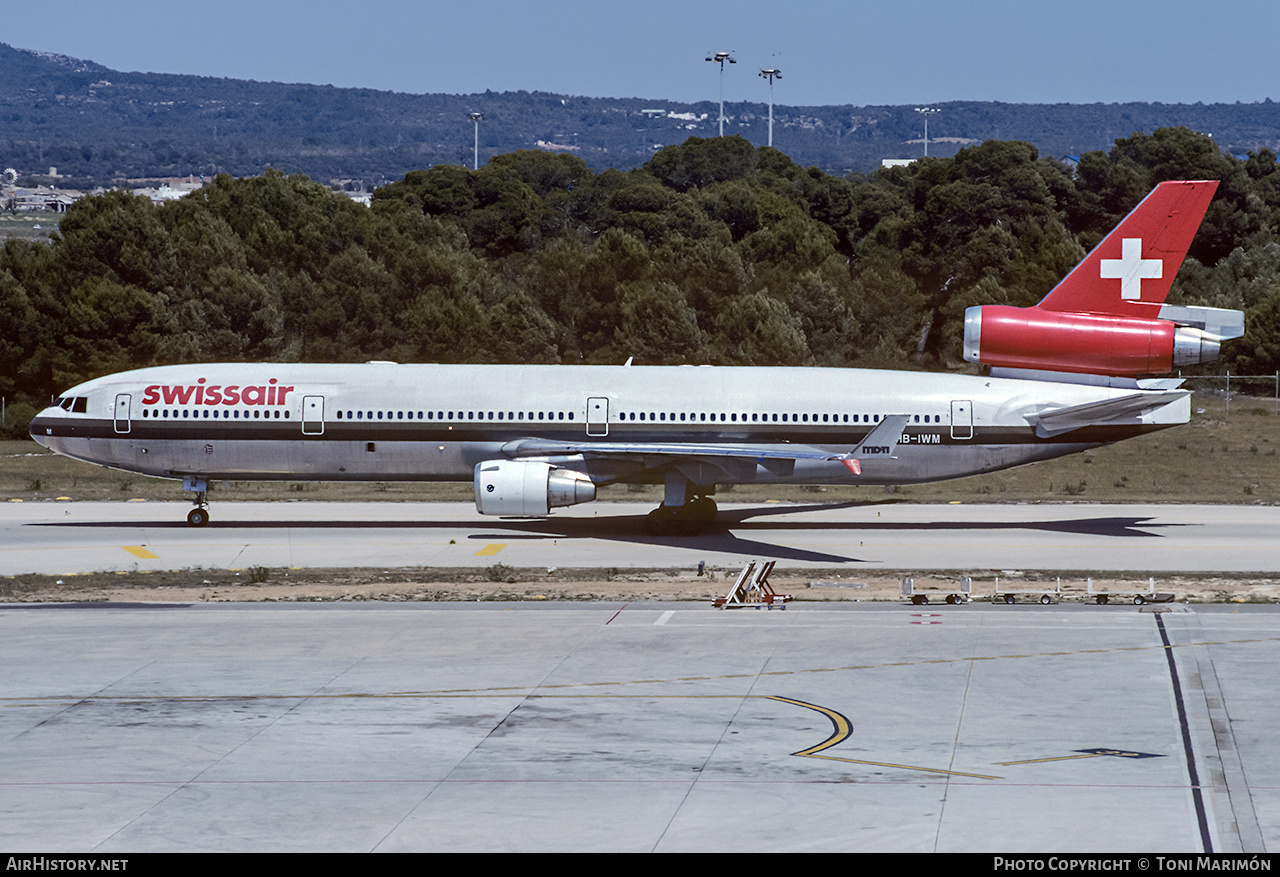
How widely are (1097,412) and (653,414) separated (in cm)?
1268

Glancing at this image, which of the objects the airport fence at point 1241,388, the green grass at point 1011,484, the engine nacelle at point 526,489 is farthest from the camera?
the airport fence at point 1241,388

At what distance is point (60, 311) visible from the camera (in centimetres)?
8081

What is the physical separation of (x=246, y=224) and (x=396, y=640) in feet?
276

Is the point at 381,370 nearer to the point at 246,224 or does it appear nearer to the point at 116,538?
the point at 116,538

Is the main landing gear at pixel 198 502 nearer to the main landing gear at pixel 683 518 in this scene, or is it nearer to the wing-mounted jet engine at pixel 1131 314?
the main landing gear at pixel 683 518

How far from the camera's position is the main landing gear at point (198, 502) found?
43688 mm

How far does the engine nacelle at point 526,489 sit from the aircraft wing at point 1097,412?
529 inches

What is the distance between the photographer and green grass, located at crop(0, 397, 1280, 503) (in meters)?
52.1

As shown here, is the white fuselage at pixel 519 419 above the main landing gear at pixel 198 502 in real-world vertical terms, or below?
above

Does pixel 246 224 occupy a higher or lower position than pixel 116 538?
higher

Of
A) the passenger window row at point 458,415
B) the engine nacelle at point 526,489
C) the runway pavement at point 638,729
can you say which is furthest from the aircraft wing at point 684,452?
the runway pavement at point 638,729

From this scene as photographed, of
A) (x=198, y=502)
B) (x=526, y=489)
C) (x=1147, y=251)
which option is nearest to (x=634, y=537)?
(x=526, y=489)

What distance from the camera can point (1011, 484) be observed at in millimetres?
57938
